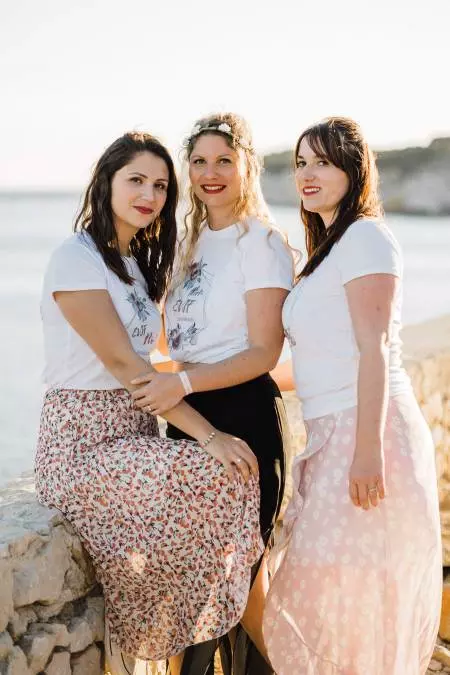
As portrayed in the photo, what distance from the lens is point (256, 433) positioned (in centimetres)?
277

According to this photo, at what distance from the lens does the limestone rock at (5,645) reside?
2.28 metres

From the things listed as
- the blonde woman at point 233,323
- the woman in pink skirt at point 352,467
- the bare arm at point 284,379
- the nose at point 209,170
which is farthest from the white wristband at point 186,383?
the bare arm at point 284,379

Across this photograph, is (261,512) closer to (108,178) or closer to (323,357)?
(323,357)

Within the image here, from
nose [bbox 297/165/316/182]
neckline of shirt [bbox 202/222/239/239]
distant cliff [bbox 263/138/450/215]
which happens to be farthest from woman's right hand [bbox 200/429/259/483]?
distant cliff [bbox 263/138/450/215]

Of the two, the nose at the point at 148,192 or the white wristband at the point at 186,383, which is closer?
the white wristband at the point at 186,383

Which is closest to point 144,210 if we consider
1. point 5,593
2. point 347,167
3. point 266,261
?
point 266,261

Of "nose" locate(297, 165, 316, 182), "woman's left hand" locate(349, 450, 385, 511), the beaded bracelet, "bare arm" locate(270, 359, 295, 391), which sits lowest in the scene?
"bare arm" locate(270, 359, 295, 391)

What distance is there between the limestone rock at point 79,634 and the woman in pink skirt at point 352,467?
505 mm

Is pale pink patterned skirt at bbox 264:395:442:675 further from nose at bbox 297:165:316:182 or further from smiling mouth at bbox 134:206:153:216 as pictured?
smiling mouth at bbox 134:206:153:216

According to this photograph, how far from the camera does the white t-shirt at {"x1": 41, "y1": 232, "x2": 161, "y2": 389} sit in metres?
2.64

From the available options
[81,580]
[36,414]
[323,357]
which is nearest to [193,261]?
[323,357]

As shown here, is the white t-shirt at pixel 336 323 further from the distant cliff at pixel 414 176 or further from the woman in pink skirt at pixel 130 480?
the distant cliff at pixel 414 176

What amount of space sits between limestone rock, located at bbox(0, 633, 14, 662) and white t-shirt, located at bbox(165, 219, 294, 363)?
99 cm

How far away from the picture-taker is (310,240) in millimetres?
2891
